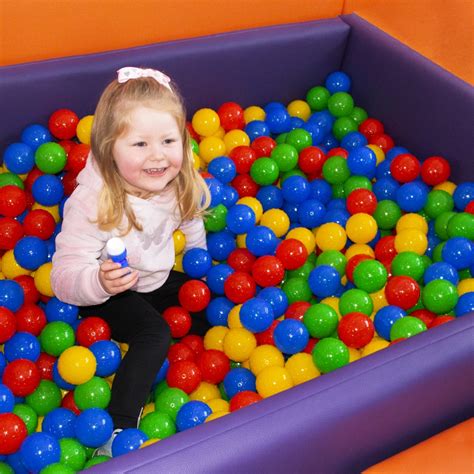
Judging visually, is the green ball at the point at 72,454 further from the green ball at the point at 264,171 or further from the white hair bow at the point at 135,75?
the green ball at the point at 264,171

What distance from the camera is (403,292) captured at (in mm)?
1713

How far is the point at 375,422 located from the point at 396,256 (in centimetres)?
62

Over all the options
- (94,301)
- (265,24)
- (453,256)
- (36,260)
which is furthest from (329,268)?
(265,24)

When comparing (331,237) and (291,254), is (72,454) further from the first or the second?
(331,237)

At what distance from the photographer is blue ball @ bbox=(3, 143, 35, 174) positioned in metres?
1.89

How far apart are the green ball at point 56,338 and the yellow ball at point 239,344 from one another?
33cm

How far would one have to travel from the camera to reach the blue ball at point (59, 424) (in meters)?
1.51

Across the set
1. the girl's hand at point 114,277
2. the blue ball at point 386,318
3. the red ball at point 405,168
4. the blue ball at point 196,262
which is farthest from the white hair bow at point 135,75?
the red ball at point 405,168

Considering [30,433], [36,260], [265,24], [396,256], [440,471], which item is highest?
[265,24]

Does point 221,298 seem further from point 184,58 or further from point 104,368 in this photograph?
point 184,58

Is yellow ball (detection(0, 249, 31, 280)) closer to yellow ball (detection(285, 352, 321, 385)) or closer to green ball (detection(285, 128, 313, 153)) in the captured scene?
yellow ball (detection(285, 352, 321, 385))

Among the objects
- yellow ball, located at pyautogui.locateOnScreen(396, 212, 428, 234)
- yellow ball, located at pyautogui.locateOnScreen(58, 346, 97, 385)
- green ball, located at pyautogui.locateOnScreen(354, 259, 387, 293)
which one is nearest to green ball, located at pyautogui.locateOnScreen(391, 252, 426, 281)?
green ball, located at pyautogui.locateOnScreen(354, 259, 387, 293)

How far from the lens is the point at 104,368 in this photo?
5.26ft

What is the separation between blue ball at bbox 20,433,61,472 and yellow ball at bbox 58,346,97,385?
0.53 feet
